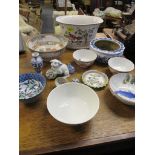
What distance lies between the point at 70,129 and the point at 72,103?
121mm

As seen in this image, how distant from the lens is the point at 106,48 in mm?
1075

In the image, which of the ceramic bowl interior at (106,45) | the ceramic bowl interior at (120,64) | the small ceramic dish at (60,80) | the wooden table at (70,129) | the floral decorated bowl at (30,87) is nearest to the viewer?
the wooden table at (70,129)

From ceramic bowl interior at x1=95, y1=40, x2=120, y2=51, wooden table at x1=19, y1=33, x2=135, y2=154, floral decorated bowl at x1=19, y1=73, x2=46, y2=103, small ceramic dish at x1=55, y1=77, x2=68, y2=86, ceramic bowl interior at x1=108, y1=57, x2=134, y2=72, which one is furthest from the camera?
ceramic bowl interior at x1=95, y1=40, x2=120, y2=51

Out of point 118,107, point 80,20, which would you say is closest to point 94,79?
point 118,107

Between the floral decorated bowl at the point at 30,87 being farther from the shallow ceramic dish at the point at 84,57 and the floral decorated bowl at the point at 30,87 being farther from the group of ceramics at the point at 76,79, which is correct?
the shallow ceramic dish at the point at 84,57

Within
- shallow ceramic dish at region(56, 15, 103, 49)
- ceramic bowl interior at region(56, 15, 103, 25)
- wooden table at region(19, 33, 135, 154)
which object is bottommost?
wooden table at region(19, 33, 135, 154)

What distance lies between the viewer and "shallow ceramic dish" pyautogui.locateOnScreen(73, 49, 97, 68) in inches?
36.3

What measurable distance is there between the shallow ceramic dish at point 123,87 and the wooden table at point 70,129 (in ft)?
0.11

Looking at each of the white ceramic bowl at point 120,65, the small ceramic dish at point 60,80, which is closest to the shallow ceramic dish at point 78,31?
the white ceramic bowl at point 120,65

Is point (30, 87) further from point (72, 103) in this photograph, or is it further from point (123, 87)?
point (123, 87)

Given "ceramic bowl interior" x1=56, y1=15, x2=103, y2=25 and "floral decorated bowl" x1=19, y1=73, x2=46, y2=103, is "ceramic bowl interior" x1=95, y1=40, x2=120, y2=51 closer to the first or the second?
"ceramic bowl interior" x1=56, y1=15, x2=103, y2=25

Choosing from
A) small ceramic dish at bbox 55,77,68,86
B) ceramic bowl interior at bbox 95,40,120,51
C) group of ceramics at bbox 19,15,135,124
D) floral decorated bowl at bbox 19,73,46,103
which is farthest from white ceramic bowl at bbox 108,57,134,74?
floral decorated bowl at bbox 19,73,46,103

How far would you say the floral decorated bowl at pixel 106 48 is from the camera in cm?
95

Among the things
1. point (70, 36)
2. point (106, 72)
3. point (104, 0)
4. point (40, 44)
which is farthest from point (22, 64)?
point (104, 0)
